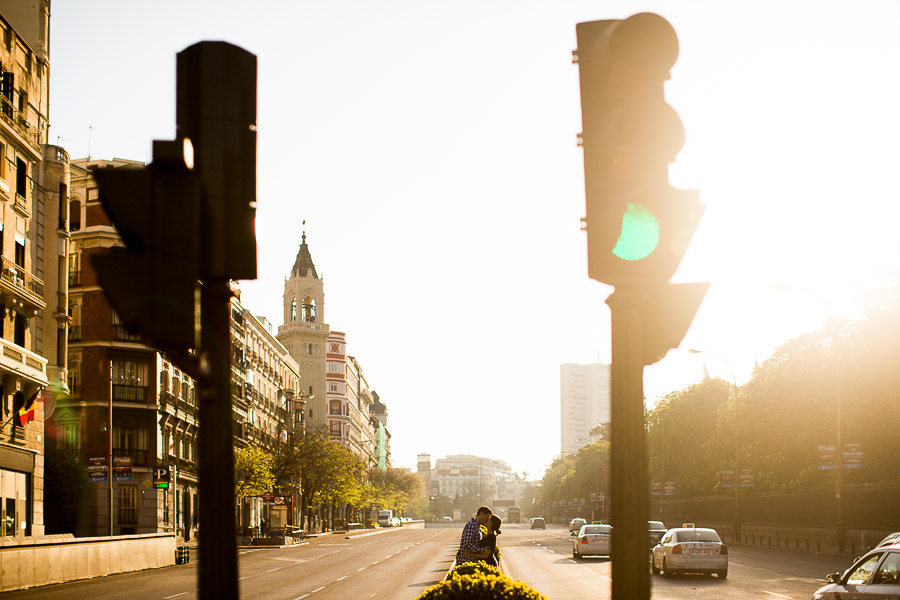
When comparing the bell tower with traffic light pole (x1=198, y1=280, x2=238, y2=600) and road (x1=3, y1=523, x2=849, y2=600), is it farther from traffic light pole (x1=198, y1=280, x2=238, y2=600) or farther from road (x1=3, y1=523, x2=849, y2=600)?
traffic light pole (x1=198, y1=280, x2=238, y2=600)

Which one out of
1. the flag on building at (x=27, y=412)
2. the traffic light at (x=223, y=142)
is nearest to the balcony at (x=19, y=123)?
the flag on building at (x=27, y=412)

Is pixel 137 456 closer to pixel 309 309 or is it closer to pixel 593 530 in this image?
pixel 593 530

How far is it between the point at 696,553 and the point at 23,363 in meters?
27.6

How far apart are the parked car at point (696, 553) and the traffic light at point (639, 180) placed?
2971 cm

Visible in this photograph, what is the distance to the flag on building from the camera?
145 feet

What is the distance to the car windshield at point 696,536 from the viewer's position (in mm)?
32281

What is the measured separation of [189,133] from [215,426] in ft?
3.68

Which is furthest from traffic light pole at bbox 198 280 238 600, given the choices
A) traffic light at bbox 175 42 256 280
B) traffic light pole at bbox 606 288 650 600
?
traffic light pole at bbox 606 288 650 600

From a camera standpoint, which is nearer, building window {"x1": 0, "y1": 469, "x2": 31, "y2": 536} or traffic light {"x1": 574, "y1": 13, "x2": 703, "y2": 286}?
traffic light {"x1": 574, "y1": 13, "x2": 703, "y2": 286}

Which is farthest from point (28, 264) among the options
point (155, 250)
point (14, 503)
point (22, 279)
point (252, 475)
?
point (155, 250)

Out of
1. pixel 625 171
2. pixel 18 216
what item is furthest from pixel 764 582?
pixel 18 216

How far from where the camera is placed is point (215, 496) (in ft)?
11.8

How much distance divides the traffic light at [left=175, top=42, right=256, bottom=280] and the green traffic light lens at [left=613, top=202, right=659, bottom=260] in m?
1.32

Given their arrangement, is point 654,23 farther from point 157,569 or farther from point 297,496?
point 297,496
